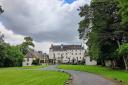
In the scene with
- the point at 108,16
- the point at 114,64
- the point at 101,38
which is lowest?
the point at 114,64

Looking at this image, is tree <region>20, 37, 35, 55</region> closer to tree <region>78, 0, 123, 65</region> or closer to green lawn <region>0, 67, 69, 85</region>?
tree <region>78, 0, 123, 65</region>

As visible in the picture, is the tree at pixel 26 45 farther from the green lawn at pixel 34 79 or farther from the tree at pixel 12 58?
the green lawn at pixel 34 79

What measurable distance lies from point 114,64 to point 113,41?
9444 millimetres

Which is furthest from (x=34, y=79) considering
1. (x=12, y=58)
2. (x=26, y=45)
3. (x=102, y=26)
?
(x=26, y=45)

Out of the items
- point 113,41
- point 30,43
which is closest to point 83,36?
point 113,41

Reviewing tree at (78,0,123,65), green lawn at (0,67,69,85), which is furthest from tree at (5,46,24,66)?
green lawn at (0,67,69,85)

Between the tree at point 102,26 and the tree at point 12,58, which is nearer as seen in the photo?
the tree at point 102,26

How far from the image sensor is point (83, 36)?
7175 cm

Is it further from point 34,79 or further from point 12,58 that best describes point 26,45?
point 34,79

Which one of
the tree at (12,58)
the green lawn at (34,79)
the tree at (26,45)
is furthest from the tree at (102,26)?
the tree at (26,45)

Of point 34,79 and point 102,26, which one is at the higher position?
point 102,26

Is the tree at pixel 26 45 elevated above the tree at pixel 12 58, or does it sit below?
above

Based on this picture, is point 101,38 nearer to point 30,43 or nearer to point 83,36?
point 83,36

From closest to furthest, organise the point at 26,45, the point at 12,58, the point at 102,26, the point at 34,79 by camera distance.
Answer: the point at 34,79 → the point at 102,26 → the point at 12,58 → the point at 26,45
